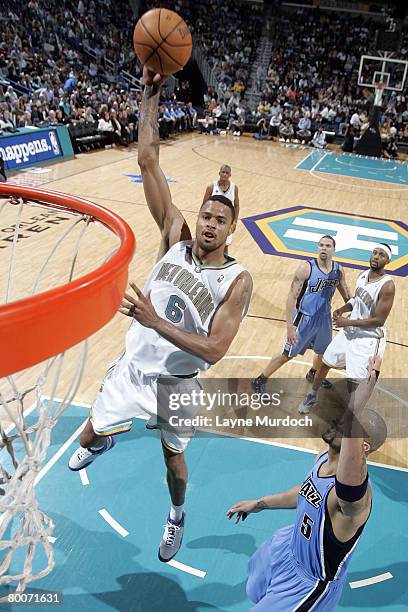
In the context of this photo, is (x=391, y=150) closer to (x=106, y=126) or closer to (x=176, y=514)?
(x=106, y=126)

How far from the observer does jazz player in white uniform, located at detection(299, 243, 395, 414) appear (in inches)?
180

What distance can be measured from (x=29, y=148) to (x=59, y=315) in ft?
41.2

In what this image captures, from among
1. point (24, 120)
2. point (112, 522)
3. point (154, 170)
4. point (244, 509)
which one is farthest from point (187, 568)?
point (24, 120)

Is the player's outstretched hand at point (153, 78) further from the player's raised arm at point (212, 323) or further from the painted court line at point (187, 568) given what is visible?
the painted court line at point (187, 568)

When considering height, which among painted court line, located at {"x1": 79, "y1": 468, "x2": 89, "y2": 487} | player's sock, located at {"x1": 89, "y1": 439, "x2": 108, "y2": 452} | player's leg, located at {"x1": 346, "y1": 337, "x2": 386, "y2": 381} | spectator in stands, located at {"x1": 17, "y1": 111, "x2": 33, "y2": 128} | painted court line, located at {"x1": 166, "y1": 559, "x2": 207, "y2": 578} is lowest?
painted court line, located at {"x1": 166, "y1": 559, "x2": 207, "y2": 578}

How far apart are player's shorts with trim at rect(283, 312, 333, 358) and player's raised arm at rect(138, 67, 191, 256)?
200 centimetres

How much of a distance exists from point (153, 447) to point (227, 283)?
1.90m

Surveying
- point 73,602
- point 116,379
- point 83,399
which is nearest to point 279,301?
point 83,399

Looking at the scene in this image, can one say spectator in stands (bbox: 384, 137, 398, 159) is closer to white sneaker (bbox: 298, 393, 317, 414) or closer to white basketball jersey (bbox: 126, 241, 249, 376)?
white sneaker (bbox: 298, 393, 317, 414)

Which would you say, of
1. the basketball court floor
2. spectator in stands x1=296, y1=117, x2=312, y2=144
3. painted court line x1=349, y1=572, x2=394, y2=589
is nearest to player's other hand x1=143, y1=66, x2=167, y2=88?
the basketball court floor

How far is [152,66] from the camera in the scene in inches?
129

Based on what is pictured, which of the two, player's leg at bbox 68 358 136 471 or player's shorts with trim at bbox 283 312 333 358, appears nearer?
player's leg at bbox 68 358 136 471

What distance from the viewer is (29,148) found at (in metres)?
13.0

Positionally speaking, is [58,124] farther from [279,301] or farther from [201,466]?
[201,466]
